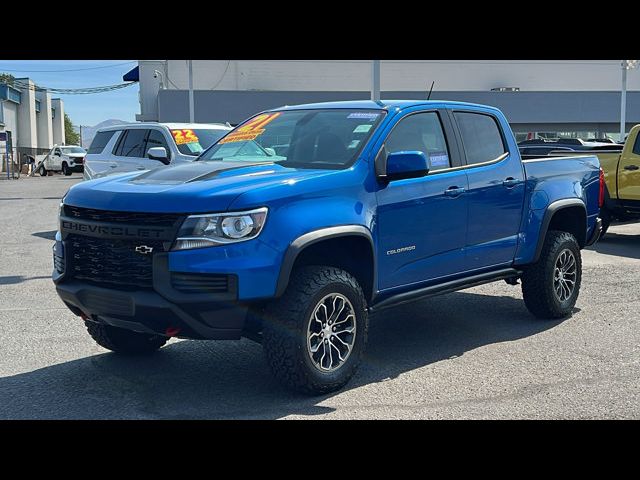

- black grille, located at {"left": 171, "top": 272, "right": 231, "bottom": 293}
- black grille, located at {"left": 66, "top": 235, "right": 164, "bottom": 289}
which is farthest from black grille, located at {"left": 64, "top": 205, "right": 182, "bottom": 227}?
black grille, located at {"left": 171, "top": 272, "right": 231, "bottom": 293}

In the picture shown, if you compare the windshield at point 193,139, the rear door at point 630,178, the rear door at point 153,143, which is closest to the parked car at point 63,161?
the rear door at point 153,143

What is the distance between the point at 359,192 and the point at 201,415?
1808 millimetres

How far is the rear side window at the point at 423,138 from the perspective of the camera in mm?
5727

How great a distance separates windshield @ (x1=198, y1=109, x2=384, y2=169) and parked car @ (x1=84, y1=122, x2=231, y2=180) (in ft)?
17.9

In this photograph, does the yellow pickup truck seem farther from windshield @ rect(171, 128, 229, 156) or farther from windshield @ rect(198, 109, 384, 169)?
windshield @ rect(198, 109, 384, 169)

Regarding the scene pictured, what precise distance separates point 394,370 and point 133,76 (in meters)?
47.4

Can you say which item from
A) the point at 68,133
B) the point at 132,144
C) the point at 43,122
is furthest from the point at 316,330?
the point at 68,133

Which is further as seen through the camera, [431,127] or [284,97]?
[284,97]

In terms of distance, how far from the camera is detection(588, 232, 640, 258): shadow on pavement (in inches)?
446

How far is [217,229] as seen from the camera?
449 cm
